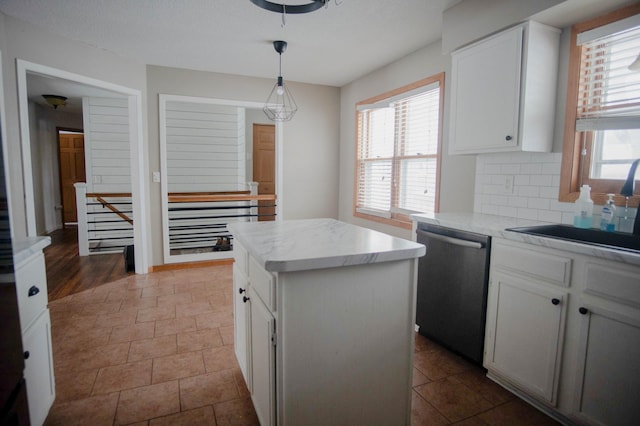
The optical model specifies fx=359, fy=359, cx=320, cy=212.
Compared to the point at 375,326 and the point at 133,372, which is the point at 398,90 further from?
the point at 133,372

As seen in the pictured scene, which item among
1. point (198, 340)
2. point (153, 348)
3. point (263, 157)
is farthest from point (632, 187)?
point (263, 157)

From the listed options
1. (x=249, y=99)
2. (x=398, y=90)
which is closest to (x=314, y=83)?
(x=249, y=99)

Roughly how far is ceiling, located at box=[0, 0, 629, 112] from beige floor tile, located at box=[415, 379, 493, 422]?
7.07ft

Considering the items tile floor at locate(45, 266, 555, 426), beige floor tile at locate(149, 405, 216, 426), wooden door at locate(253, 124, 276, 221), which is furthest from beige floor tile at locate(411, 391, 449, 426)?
wooden door at locate(253, 124, 276, 221)

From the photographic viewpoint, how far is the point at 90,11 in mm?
2701

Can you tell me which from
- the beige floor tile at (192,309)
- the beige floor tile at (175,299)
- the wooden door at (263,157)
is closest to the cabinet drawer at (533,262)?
the beige floor tile at (192,309)

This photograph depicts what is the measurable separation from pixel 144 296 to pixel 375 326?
283cm

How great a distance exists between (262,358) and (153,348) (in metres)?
1.40

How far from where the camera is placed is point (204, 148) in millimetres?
6062

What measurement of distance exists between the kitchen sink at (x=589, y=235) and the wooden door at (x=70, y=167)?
8.52m

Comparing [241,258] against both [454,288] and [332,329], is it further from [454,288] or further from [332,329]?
[454,288]

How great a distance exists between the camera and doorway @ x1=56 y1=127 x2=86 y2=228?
299 inches

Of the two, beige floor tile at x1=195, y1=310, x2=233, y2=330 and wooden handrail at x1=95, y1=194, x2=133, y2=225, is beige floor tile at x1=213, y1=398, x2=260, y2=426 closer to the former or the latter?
beige floor tile at x1=195, y1=310, x2=233, y2=330

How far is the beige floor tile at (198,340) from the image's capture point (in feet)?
8.25
